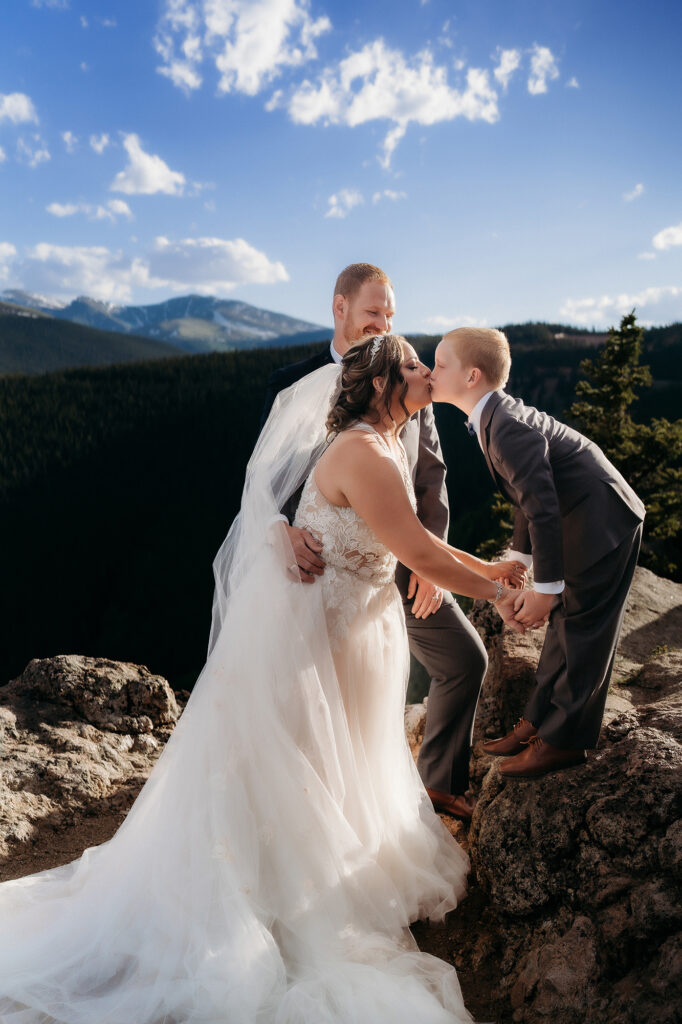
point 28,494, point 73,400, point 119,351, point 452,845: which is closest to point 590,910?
point 452,845

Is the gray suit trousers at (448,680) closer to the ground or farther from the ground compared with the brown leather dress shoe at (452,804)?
farther from the ground

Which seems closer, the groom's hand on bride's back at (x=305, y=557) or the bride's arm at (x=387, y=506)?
the bride's arm at (x=387, y=506)

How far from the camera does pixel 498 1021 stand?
256 centimetres

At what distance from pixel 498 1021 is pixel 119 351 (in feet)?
666

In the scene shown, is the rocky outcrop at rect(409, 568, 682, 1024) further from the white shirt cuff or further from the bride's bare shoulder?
the bride's bare shoulder

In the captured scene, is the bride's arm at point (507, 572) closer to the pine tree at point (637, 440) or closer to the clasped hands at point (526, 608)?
the clasped hands at point (526, 608)

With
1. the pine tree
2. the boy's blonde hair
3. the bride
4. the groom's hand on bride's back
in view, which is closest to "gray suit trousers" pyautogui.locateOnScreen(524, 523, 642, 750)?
the bride

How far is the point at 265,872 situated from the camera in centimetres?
276

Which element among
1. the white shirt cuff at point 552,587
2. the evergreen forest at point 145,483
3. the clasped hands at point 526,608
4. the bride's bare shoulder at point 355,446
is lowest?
the evergreen forest at point 145,483

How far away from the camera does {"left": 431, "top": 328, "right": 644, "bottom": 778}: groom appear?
280 cm

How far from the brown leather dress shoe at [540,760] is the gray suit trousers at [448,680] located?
570mm

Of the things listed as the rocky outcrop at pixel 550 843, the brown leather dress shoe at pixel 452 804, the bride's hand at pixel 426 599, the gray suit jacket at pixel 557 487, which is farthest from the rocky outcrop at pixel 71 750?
the gray suit jacket at pixel 557 487

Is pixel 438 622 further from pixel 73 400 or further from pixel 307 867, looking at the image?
pixel 73 400

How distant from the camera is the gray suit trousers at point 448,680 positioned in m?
3.54
